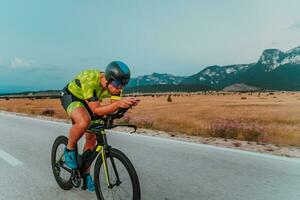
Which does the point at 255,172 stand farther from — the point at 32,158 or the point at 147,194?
the point at 32,158

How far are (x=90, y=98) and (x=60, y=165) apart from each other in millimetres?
1669

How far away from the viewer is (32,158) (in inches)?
320

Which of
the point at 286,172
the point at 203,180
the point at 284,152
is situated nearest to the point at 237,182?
the point at 203,180

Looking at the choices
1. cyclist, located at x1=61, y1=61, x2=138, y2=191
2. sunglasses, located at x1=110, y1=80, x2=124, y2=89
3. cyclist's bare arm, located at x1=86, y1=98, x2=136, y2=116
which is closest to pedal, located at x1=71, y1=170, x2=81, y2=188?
cyclist, located at x1=61, y1=61, x2=138, y2=191

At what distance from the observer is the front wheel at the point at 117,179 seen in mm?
3994

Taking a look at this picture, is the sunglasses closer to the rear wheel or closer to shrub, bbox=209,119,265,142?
the rear wheel

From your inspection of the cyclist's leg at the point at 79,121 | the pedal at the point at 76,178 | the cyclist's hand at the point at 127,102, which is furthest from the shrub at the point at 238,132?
the cyclist's hand at the point at 127,102

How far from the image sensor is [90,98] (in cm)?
445

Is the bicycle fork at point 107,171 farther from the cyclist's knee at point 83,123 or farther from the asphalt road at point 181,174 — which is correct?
the asphalt road at point 181,174

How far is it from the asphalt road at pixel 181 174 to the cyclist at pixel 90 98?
2.70ft

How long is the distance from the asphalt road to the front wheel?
0.75m

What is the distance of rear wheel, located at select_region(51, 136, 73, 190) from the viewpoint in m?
Result: 5.57

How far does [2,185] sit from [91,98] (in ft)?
8.46

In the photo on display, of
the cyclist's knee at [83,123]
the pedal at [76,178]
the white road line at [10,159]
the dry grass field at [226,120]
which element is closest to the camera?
the cyclist's knee at [83,123]
